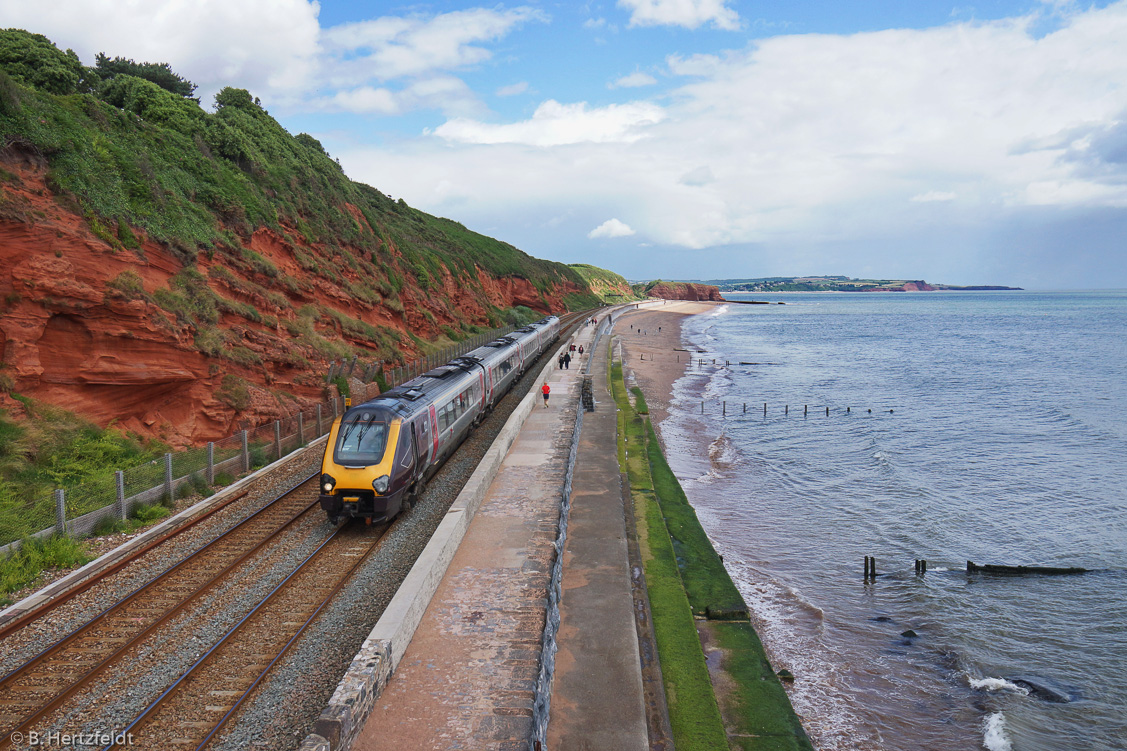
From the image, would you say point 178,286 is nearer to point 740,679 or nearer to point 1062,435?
point 740,679

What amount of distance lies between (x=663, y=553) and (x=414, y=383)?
320 inches

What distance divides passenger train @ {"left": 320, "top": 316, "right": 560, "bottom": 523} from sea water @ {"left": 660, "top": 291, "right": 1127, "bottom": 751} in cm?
808

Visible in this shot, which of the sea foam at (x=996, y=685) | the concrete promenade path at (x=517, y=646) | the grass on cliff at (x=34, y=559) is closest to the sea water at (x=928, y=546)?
the sea foam at (x=996, y=685)

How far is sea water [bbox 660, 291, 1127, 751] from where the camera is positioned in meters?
11.2

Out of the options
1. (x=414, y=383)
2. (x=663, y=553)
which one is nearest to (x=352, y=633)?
(x=663, y=553)

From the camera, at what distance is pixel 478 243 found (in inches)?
3130

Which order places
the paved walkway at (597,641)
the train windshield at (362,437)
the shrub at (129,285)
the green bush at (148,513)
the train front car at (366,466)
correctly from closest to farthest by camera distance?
the paved walkway at (597,641) < the train front car at (366,466) < the train windshield at (362,437) < the green bush at (148,513) < the shrub at (129,285)

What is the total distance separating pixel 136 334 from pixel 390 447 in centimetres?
868

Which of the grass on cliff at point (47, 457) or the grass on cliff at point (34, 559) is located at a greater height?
the grass on cliff at point (47, 457)

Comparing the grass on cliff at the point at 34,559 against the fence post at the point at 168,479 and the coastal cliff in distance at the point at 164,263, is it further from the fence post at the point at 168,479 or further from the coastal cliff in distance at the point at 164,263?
the coastal cliff in distance at the point at 164,263

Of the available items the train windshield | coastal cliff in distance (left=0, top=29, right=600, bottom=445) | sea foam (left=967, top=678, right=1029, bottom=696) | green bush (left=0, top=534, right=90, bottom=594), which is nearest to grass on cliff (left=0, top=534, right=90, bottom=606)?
green bush (left=0, top=534, right=90, bottom=594)

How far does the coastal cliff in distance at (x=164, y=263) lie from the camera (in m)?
15.5

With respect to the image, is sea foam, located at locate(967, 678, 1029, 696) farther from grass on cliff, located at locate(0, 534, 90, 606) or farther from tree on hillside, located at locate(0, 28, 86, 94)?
tree on hillside, located at locate(0, 28, 86, 94)

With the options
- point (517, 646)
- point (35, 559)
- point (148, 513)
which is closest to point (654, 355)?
point (148, 513)
